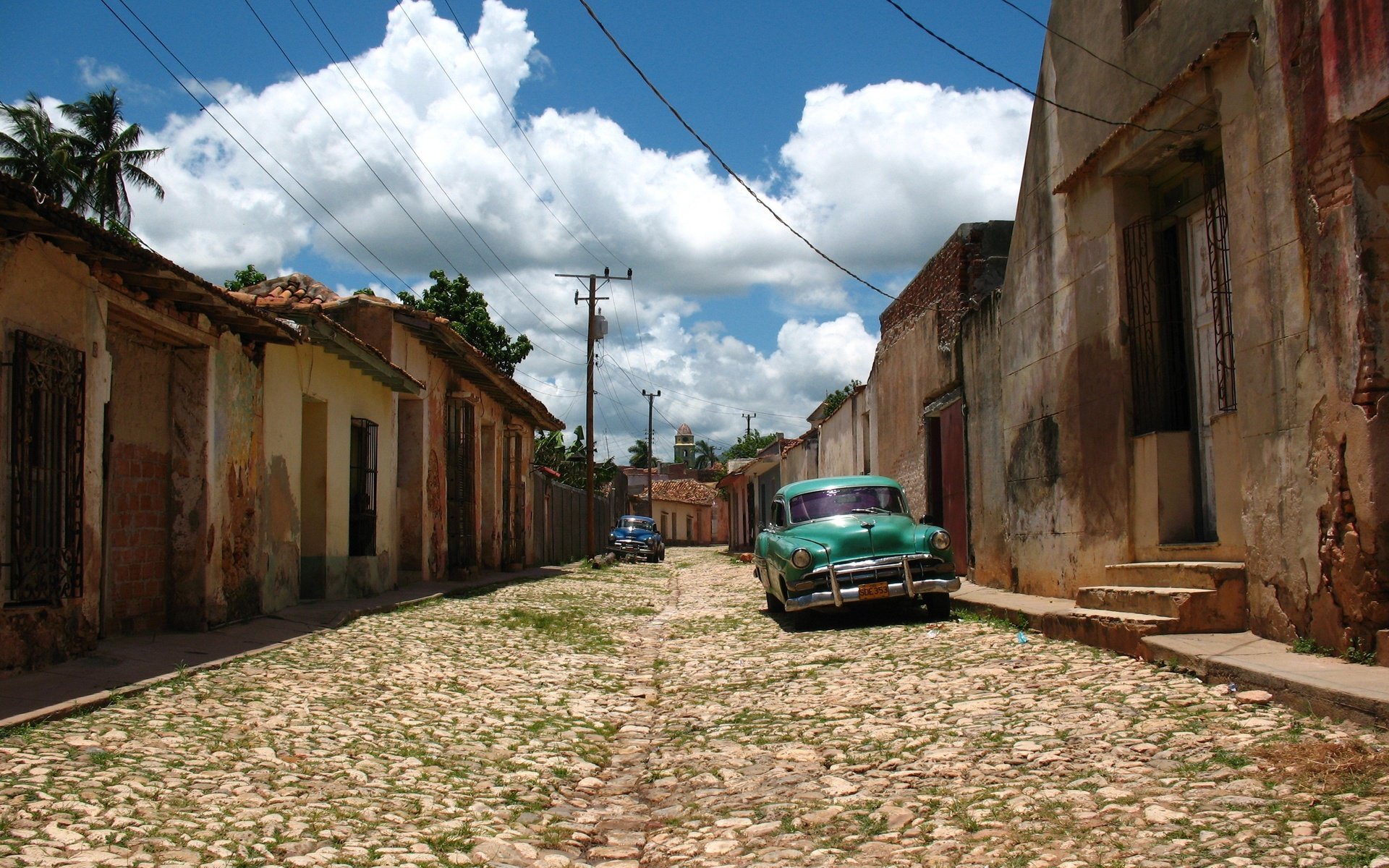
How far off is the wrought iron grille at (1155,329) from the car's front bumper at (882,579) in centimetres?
236

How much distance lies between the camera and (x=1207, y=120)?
26.2ft

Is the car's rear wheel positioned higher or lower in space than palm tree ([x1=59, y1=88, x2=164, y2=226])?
lower

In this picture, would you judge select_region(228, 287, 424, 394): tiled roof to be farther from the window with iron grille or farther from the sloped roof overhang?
the window with iron grille

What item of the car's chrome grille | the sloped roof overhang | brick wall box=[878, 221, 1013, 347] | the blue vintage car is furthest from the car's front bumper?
the blue vintage car

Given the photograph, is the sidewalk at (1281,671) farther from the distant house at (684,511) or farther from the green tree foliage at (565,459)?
the distant house at (684,511)

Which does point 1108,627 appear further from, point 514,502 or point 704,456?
point 704,456

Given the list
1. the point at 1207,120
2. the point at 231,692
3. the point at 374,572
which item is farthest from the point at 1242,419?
the point at 374,572

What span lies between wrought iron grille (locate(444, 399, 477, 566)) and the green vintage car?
8.77 m

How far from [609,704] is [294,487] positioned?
6.35m

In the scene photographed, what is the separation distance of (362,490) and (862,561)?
7.61 meters

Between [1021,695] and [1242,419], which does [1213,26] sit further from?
[1021,695]

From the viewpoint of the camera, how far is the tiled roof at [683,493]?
67.9 meters

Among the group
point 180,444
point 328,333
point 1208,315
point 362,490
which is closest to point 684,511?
point 362,490

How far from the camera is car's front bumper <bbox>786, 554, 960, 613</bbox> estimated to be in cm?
1027
